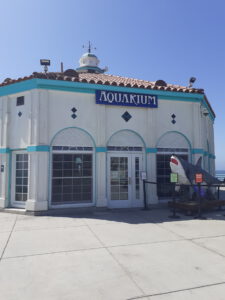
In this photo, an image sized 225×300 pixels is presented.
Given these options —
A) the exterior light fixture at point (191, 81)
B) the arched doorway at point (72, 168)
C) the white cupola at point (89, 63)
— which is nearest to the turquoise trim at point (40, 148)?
the arched doorway at point (72, 168)

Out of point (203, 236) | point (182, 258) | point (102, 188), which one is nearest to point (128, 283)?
point (182, 258)

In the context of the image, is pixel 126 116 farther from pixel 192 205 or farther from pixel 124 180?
pixel 192 205

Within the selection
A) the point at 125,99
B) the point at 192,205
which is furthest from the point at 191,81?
the point at 192,205

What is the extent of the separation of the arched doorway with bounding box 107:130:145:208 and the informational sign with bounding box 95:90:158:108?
1.26 m

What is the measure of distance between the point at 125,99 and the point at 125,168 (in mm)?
2962

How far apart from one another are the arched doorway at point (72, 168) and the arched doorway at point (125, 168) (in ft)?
2.69

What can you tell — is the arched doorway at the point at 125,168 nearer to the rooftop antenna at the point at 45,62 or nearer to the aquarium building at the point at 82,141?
the aquarium building at the point at 82,141

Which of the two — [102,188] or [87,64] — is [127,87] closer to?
[102,188]

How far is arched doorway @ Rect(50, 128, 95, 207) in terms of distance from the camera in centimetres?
957

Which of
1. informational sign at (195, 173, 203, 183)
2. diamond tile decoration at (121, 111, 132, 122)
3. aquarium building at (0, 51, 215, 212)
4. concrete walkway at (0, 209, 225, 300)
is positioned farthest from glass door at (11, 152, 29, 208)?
informational sign at (195, 173, 203, 183)

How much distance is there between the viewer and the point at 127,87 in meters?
10.4

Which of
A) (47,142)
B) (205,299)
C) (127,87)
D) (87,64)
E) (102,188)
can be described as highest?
(87,64)

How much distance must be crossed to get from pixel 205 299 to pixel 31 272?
2.86 m

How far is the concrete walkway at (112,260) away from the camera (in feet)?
11.8
